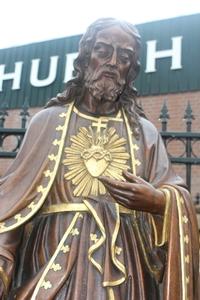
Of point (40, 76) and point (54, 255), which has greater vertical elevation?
point (40, 76)

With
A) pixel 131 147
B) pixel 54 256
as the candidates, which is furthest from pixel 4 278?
pixel 131 147

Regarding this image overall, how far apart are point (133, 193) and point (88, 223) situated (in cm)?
27

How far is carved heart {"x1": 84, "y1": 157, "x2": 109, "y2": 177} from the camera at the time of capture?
2.59 metres

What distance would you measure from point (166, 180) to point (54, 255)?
634 millimetres

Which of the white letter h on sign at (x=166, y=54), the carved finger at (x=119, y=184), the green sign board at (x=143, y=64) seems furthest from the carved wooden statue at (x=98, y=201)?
the white letter h on sign at (x=166, y=54)

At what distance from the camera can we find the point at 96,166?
2.60m

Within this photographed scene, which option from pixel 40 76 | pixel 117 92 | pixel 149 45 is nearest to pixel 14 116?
pixel 40 76

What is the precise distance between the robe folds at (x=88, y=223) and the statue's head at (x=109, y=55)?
7.1 inches

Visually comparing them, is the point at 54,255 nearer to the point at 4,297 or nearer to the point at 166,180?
the point at 4,297

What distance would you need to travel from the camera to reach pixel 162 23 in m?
12.3

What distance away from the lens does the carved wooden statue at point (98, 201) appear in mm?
2314

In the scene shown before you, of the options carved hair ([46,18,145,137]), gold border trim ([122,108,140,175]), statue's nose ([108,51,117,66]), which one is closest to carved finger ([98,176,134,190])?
gold border trim ([122,108,140,175])

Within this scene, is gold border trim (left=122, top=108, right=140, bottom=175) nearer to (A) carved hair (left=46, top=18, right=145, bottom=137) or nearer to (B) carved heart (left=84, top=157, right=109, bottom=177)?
(A) carved hair (left=46, top=18, right=145, bottom=137)

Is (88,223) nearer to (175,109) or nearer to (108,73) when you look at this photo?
(108,73)
